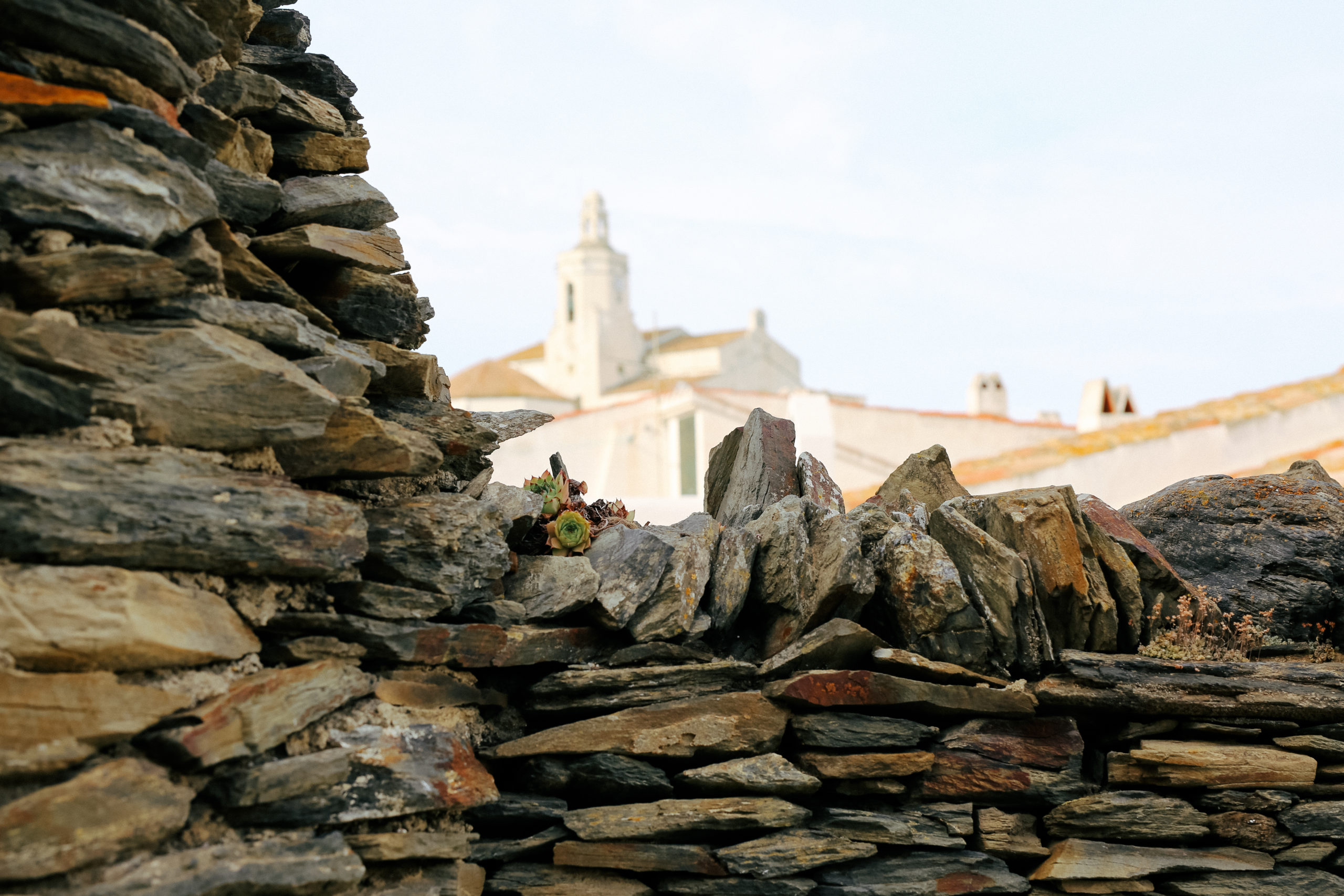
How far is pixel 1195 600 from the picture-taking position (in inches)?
242

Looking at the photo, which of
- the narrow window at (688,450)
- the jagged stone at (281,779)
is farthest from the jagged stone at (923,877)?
the narrow window at (688,450)

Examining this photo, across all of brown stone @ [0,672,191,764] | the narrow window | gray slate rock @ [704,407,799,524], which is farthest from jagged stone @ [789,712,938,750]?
the narrow window

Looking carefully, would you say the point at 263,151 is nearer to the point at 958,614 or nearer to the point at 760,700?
the point at 760,700

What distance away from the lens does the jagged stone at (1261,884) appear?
534 centimetres

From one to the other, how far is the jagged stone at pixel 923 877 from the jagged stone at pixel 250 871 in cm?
218

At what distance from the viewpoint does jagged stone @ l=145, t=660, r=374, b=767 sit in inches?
151

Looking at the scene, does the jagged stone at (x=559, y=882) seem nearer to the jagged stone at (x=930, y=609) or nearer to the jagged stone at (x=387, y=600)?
the jagged stone at (x=387, y=600)

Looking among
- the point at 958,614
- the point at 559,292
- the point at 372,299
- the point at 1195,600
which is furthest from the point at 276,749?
the point at 559,292

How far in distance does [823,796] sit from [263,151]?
397 cm

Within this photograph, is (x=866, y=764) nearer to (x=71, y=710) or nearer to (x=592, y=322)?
(x=71, y=710)

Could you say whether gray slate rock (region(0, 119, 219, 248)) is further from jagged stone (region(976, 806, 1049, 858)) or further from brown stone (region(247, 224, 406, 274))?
jagged stone (region(976, 806, 1049, 858))

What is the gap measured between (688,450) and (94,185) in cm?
2209

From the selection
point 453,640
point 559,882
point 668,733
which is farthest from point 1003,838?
point 453,640

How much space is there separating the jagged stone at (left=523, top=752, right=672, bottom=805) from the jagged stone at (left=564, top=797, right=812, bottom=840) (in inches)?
2.9
